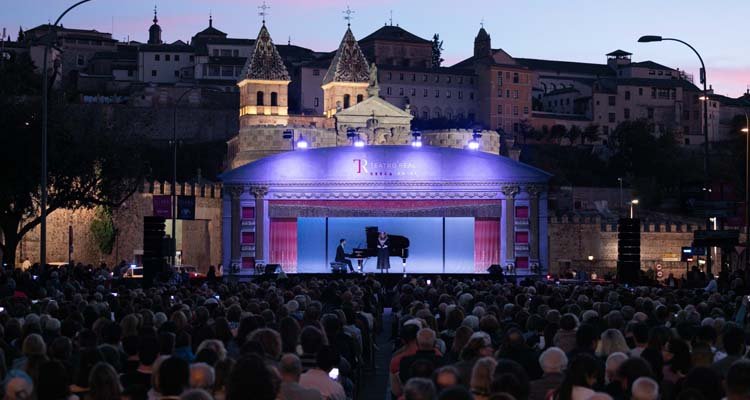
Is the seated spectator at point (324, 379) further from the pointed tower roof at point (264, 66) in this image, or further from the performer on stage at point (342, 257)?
the pointed tower roof at point (264, 66)

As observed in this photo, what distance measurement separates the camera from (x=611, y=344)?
1271cm

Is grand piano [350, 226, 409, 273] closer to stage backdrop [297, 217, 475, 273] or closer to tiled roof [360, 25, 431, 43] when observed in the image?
stage backdrop [297, 217, 475, 273]

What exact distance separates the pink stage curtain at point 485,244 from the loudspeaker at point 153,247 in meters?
17.0

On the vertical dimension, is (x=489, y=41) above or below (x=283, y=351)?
above

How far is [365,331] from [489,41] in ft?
438

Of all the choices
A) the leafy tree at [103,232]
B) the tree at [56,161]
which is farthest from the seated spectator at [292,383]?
the leafy tree at [103,232]

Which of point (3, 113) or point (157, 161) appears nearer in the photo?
point (3, 113)

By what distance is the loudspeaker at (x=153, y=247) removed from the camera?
36.8m

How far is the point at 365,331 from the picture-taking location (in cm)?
1923

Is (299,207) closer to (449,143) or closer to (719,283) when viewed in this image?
(719,283)

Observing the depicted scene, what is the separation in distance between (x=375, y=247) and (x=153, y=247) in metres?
13.4

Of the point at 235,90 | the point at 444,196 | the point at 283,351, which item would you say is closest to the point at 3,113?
the point at 444,196

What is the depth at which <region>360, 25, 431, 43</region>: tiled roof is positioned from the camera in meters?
144

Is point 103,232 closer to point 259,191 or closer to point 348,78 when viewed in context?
point 259,191
